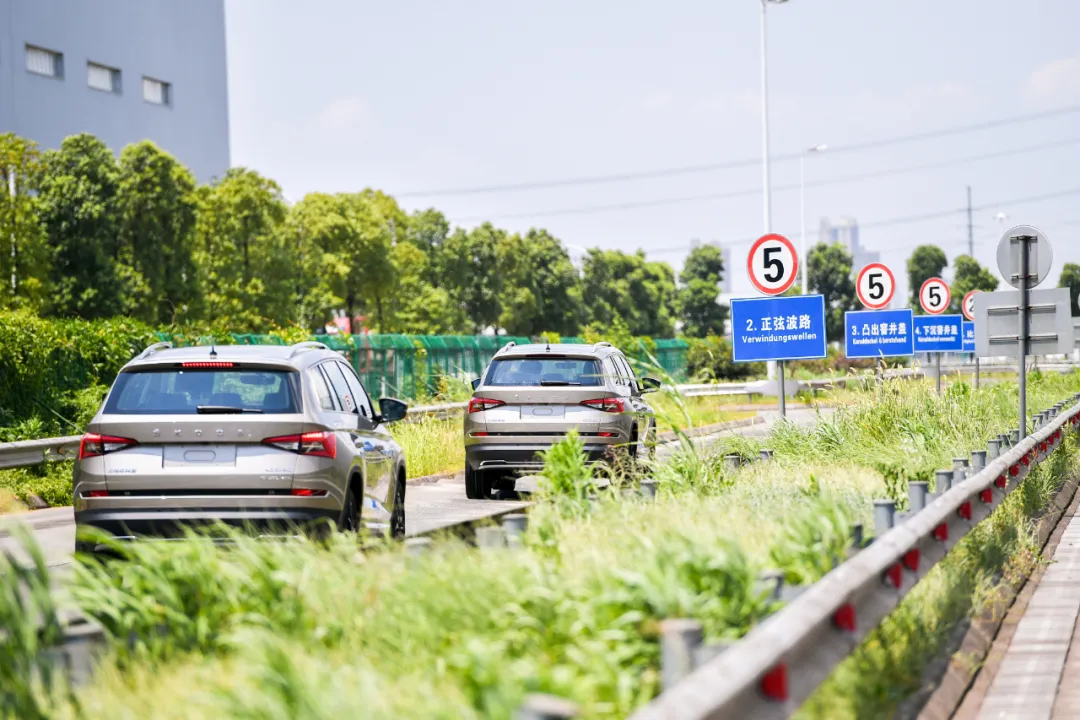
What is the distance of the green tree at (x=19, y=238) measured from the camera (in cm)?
4019

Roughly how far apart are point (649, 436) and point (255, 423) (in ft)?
18.0

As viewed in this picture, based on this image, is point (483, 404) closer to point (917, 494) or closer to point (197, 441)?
point (197, 441)

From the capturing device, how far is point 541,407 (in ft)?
53.1

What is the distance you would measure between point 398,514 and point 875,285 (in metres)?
14.6

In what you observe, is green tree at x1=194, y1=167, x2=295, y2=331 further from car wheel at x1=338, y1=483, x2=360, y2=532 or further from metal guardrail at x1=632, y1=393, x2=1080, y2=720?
metal guardrail at x1=632, y1=393, x2=1080, y2=720

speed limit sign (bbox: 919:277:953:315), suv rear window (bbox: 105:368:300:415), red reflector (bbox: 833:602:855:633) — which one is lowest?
red reflector (bbox: 833:602:855:633)

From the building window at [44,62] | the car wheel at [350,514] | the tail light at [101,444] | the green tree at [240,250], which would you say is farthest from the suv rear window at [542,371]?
the building window at [44,62]

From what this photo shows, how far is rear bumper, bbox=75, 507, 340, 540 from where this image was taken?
8.97m

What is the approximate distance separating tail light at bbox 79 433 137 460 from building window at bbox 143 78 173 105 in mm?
73901

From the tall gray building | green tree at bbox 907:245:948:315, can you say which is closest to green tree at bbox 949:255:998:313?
green tree at bbox 907:245:948:315

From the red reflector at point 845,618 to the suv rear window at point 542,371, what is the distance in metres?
10.8

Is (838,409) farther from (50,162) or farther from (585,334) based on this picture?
(50,162)

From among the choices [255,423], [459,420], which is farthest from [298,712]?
[459,420]

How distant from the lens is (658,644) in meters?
4.79
